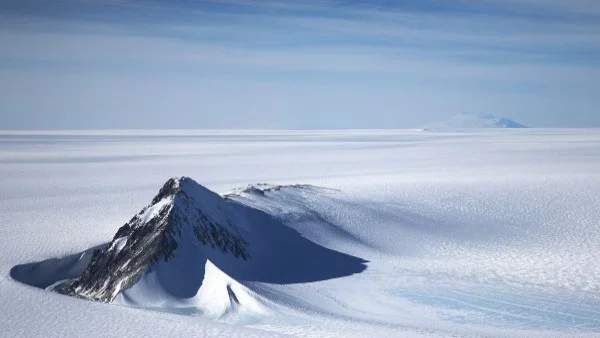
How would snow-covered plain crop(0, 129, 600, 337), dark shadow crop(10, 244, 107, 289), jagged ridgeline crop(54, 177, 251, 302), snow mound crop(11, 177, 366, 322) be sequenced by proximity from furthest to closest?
dark shadow crop(10, 244, 107, 289)
jagged ridgeline crop(54, 177, 251, 302)
snow mound crop(11, 177, 366, 322)
snow-covered plain crop(0, 129, 600, 337)

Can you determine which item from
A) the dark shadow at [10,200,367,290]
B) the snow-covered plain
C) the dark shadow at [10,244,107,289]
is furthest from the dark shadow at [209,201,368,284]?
the dark shadow at [10,244,107,289]

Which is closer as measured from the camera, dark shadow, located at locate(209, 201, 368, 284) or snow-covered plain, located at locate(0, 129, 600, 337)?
snow-covered plain, located at locate(0, 129, 600, 337)

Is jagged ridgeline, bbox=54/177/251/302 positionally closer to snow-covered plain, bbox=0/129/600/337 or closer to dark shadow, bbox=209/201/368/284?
dark shadow, bbox=209/201/368/284

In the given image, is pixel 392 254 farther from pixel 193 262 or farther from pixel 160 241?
pixel 160 241

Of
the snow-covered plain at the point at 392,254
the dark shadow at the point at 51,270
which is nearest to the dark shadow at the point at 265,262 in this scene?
the dark shadow at the point at 51,270

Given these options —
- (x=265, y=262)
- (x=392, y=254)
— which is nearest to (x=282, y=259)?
(x=265, y=262)

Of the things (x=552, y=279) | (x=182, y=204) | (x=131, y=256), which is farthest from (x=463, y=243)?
(x=131, y=256)

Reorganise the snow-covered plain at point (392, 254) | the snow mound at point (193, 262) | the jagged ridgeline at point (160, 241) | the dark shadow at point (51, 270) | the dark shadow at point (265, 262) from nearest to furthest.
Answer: the snow-covered plain at point (392, 254)
the snow mound at point (193, 262)
the jagged ridgeline at point (160, 241)
the dark shadow at point (265, 262)
the dark shadow at point (51, 270)

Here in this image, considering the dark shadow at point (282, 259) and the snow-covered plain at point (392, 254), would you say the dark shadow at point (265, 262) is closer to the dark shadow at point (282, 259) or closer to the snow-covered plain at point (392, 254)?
the dark shadow at point (282, 259)

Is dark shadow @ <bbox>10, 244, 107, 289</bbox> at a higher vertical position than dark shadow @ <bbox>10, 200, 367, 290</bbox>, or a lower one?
lower
